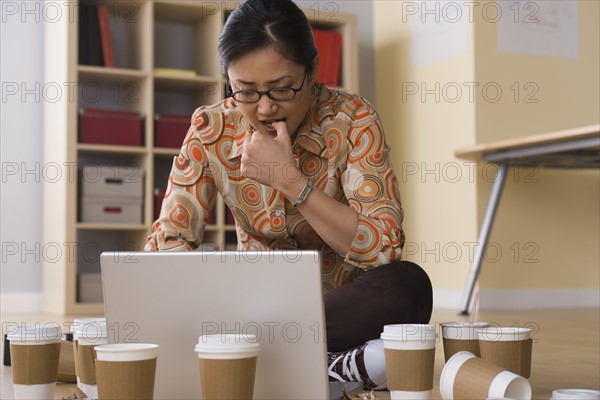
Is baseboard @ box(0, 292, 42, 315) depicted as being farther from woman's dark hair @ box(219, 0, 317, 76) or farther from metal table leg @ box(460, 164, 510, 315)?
woman's dark hair @ box(219, 0, 317, 76)

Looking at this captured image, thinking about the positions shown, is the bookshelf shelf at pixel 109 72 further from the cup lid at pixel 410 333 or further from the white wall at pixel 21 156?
the cup lid at pixel 410 333

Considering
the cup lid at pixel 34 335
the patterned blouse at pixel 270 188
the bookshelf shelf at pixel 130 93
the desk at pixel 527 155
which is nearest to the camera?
the cup lid at pixel 34 335

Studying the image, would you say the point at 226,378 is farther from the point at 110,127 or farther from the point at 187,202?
the point at 110,127

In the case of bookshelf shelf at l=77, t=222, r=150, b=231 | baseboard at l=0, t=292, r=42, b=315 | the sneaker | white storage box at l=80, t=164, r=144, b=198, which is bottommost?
baseboard at l=0, t=292, r=42, b=315

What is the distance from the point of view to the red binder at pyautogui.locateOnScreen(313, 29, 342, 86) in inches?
171

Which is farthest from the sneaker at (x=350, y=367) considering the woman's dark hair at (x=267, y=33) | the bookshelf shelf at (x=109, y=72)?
the bookshelf shelf at (x=109, y=72)

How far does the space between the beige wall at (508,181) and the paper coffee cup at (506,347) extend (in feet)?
8.77

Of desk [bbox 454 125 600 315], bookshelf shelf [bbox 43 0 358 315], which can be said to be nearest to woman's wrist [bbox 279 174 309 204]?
desk [bbox 454 125 600 315]

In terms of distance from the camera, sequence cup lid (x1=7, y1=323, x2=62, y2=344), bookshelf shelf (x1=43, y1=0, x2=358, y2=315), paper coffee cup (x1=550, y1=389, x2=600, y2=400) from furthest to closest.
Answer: bookshelf shelf (x1=43, y1=0, x2=358, y2=315) < cup lid (x1=7, y1=323, x2=62, y2=344) < paper coffee cup (x1=550, y1=389, x2=600, y2=400)

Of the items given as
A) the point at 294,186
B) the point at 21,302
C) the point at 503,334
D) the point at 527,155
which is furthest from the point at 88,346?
the point at 21,302

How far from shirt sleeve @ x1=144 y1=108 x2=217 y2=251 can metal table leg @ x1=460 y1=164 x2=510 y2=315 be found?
2162 mm

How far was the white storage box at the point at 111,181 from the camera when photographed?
3914 millimetres

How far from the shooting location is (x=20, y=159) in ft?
13.8

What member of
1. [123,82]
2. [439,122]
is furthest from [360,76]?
[123,82]
